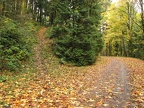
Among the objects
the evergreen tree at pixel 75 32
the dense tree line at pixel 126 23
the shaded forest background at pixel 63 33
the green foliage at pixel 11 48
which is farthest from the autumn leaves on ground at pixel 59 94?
the dense tree line at pixel 126 23

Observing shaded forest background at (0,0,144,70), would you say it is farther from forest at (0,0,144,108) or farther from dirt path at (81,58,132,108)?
dirt path at (81,58,132,108)

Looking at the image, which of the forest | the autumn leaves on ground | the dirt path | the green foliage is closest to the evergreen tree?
the forest

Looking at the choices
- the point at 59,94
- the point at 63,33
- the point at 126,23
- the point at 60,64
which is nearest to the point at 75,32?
the point at 63,33

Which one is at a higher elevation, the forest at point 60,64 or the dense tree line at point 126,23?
the dense tree line at point 126,23

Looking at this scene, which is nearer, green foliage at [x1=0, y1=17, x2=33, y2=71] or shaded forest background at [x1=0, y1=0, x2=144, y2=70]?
green foliage at [x1=0, y1=17, x2=33, y2=71]

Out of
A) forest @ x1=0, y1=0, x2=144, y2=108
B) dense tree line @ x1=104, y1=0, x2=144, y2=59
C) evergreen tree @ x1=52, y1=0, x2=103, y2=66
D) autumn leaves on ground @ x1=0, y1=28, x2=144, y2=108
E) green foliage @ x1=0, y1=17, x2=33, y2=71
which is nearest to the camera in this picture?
autumn leaves on ground @ x1=0, y1=28, x2=144, y2=108

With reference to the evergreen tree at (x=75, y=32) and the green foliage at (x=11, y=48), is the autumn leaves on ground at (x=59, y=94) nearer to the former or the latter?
the green foliage at (x=11, y=48)

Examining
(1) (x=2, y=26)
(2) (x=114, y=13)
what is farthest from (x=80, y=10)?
(2) (x=114, y=13)

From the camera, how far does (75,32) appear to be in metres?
17.2

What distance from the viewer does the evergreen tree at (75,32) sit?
1709 centimetres

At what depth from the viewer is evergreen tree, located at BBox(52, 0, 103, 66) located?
17094 mm

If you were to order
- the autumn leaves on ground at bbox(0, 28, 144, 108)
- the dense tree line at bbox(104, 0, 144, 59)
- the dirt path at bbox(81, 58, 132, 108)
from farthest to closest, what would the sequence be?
1. the dense tree line at bbox(104, 0, 144, 59)
2. the dirt path at bbox(81, 58, 132, 108)
3. the autumn leaves on ground at bbox(0, 28, 144, 108)

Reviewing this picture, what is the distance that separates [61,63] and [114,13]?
23.1 metres

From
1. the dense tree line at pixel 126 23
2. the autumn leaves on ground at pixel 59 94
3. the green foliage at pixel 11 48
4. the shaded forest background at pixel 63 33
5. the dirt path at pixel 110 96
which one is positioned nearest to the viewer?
the autumn leaves on ground at pixel 59 94
